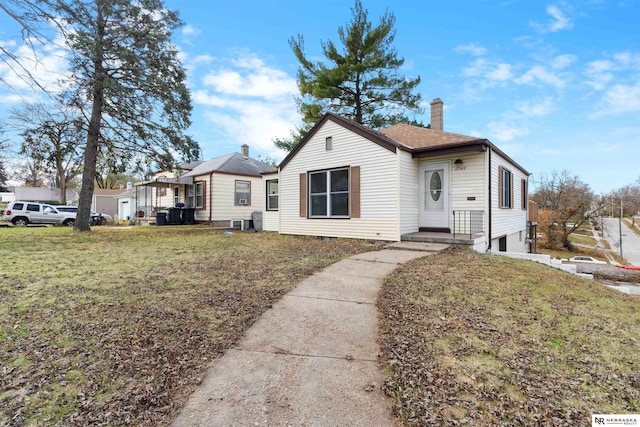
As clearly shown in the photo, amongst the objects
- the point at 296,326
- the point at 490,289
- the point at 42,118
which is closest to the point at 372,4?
the point at 42,118

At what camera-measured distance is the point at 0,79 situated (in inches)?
169

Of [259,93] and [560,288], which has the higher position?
[259,93]

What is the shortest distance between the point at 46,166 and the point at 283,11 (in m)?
11.0

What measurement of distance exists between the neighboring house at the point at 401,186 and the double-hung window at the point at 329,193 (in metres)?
0.03

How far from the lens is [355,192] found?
31.4 feet

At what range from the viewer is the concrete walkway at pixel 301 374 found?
5.99ft

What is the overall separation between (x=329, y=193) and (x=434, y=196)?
11.0ft

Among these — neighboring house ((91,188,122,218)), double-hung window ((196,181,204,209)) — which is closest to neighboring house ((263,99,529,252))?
double-hung window ((196,181,204,209))

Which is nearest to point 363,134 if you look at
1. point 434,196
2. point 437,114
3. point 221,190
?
point 434,196

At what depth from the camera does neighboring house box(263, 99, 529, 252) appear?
8.70 meters

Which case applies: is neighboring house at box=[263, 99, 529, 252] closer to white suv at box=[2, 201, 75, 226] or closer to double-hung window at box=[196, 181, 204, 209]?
double-hung window at box=[196, 181, 204, 209]

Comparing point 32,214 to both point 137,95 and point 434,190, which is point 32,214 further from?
point 434,190

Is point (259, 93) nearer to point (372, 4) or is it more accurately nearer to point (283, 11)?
point (283, 11)

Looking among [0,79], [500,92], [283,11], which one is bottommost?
[0,79]
